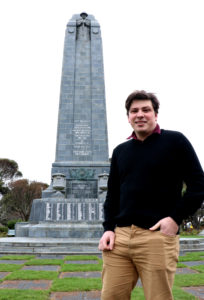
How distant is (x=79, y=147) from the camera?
14852 mm

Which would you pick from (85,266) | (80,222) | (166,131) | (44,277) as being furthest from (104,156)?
(166,131)

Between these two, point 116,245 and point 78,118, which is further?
point 78,118

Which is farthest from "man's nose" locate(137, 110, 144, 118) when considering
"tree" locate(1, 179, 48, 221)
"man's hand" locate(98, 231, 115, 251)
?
"tree" locate(1, 179, 48, 221)

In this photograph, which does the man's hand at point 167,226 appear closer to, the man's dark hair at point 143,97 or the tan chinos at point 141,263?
the tan chinos at point 141,263

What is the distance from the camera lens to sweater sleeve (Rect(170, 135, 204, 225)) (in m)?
1.84

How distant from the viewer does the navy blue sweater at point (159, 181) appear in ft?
6.23

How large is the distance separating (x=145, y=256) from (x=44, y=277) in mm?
3564

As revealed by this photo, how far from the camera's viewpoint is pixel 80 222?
425 inches

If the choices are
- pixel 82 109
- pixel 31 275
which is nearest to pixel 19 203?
pixel 82 109

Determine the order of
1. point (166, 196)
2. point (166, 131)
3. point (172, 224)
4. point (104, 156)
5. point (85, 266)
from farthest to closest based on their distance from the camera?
point (104, 156) → point (85, 266) → point (166, 131) → point (166, 196) → point (172, 224)

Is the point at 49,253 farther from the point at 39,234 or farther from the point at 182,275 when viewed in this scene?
the point at 182,275

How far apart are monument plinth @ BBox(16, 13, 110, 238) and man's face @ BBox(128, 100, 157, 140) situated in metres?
8.54

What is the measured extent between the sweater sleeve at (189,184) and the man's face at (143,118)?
271 millimetres

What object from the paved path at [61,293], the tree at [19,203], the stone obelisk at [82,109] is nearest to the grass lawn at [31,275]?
the paved path at [61,293]
